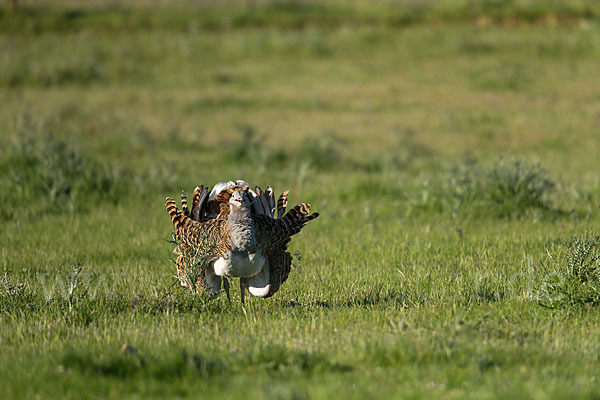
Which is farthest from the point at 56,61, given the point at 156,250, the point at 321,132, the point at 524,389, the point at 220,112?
the point at 524,389

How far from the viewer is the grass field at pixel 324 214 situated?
4.78 metres

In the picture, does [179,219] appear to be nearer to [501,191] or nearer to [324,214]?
[324,214]

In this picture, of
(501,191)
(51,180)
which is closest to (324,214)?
(501,191)

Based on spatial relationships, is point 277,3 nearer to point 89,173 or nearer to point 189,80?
point 189,80

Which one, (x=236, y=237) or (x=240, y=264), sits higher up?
(x=236, y=237)

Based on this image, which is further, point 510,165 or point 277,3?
point 277,3

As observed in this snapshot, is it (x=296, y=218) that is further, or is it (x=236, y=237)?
(x=296, y=218)

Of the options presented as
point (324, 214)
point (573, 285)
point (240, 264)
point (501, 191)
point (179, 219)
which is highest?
point (501, 191)

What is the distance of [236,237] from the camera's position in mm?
5590

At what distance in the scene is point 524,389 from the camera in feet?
13.8

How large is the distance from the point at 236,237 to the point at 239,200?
292 millimetres

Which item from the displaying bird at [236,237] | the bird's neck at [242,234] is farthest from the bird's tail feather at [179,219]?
the bird's neck at [242,234]

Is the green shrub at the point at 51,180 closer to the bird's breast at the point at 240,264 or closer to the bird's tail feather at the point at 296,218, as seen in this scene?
the bird's tail feather at the point at 296,218

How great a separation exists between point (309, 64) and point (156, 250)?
2021cm
